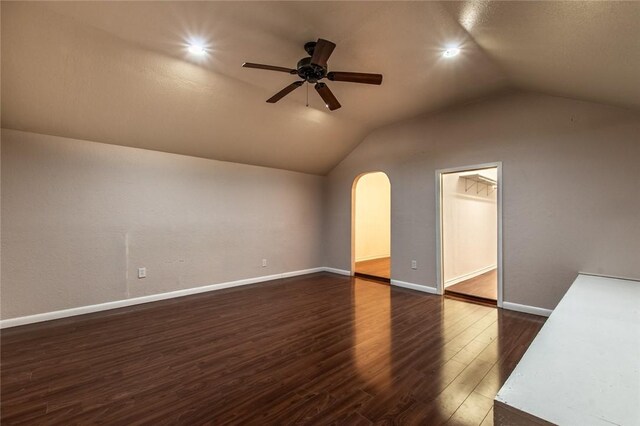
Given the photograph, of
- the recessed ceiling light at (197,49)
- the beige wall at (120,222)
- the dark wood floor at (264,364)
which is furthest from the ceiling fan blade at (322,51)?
the beige wall at (120,222)

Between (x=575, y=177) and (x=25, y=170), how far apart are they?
21.8 feet

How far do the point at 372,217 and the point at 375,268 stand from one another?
6.68 ft

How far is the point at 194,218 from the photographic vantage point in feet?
14.9

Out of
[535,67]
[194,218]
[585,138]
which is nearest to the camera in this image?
[535,67]

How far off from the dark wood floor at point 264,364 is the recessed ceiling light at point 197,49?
9.87 ft

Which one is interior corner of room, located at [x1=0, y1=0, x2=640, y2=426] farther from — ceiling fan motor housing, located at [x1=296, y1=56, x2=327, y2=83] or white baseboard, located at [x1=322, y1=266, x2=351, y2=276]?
white baseboard, located at [x1=322, y1=266, x2=351, y2=276]

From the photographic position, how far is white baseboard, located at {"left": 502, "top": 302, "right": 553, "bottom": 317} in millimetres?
3406

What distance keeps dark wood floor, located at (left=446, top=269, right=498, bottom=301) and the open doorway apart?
2.30m

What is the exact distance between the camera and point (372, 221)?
834 cm

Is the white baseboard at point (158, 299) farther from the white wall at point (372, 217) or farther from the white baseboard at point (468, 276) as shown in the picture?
the white wall at point (372, 217)

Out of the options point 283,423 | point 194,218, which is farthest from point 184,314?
point 283,423

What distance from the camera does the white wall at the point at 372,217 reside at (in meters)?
7.90

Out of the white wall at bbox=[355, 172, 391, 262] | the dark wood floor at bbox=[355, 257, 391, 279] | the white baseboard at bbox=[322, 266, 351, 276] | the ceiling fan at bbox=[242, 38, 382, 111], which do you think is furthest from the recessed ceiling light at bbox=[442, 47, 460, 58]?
the white wall at bbox=[355, 172, 391, 262]

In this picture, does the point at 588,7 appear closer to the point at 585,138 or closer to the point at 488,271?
the point at 585,138
